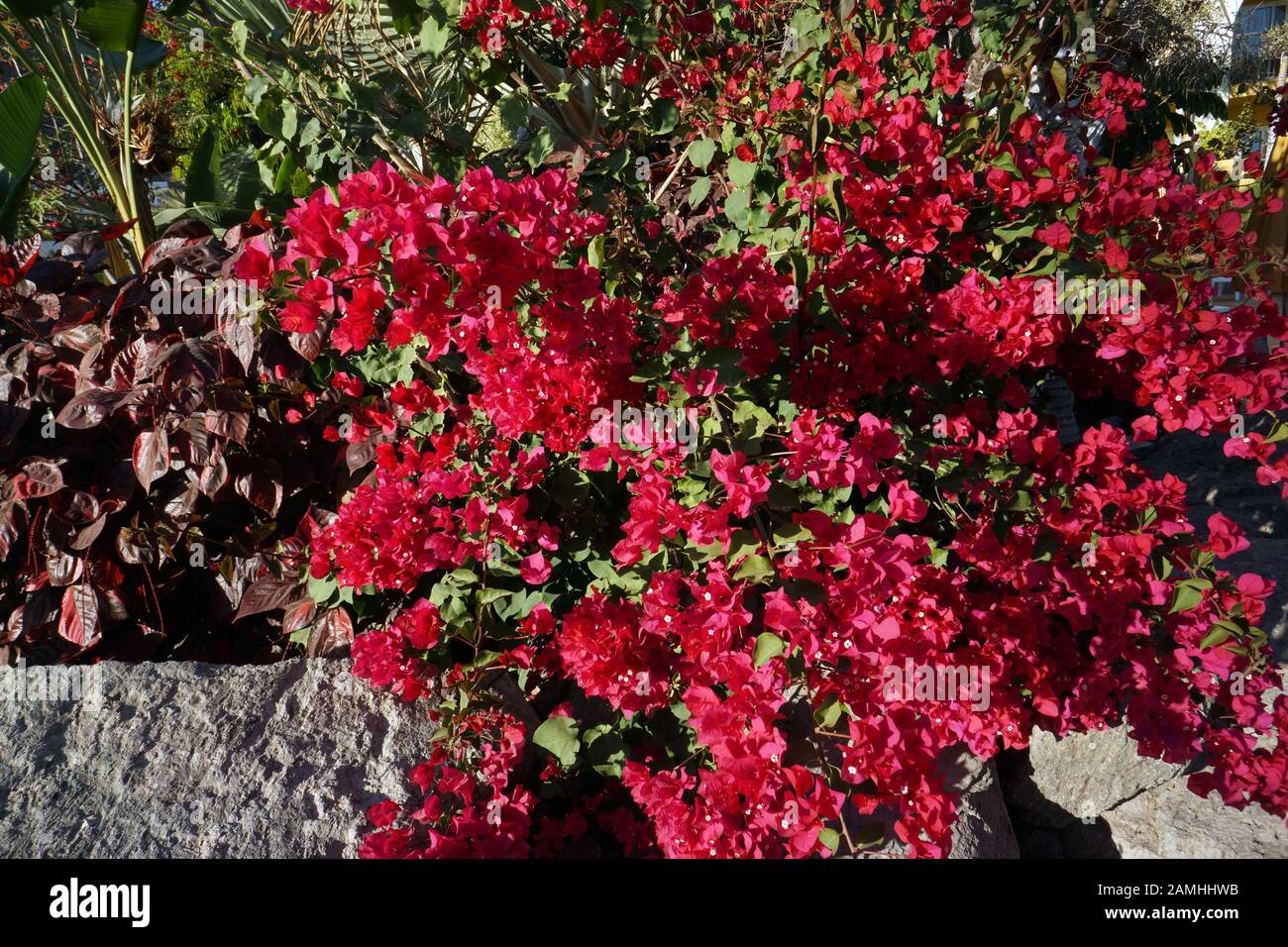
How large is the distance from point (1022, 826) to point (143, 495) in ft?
7.94

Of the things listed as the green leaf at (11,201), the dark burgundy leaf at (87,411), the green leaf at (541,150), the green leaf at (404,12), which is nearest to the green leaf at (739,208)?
the green leaf at (541,150)

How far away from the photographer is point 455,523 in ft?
5.98

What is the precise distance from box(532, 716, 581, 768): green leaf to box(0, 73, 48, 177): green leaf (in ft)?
8.47

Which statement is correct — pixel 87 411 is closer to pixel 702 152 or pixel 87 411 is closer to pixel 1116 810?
pixel 702 152

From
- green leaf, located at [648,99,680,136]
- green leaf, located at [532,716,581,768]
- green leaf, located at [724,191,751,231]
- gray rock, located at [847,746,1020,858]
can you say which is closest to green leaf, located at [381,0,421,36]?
green leaf, located at [648,99,680,136]

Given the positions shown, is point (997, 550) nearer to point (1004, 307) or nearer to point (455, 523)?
point (1004, 307)

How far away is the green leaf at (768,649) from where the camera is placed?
1296mm

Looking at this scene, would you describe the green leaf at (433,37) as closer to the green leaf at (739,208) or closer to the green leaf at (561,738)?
the green leaf at (739,208)

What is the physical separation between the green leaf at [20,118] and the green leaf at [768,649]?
2.91 metres

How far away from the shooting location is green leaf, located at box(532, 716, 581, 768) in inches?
64.9

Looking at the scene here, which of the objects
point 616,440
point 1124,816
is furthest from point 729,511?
point 1124,816

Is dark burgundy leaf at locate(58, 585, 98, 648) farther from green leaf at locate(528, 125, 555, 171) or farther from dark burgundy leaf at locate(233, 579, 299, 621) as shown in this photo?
green leaf at locate(528, 125, 555, 171)

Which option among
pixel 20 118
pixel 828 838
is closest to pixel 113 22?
pixel 20 118

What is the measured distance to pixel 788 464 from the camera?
145 cm
